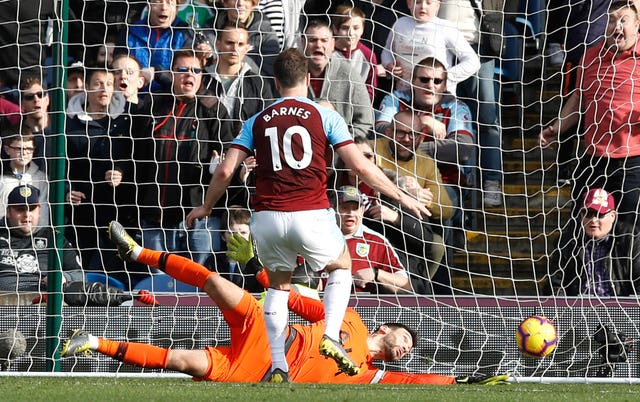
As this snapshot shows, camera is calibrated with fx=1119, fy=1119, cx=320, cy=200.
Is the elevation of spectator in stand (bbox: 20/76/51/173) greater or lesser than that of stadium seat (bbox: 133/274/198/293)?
greater

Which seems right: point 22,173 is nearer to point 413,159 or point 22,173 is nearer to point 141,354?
point 141,354

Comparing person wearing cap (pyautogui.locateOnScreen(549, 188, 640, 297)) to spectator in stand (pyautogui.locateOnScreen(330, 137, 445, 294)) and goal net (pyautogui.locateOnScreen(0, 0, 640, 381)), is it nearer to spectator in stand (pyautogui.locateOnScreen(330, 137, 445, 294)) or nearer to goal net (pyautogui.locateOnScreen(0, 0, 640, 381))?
goal net (pyautogui.locateOnScreen(0, 0, 640, 381))

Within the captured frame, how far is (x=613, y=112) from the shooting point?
28.7 ft

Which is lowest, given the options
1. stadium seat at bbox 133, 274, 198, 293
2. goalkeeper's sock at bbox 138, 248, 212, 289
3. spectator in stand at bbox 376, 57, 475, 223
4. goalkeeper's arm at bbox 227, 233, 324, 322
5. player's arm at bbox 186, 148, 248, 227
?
stadium seat at bbox 133, 274, 198, 293

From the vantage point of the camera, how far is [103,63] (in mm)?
9305

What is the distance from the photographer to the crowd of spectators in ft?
29.0

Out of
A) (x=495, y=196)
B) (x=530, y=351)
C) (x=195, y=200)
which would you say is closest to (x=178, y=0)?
(x=195, y=200)

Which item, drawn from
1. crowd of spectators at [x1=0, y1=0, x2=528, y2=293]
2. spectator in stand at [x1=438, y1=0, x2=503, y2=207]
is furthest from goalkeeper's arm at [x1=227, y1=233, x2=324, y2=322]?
spectator in stand at [x1=438, y1=0, x2=503, y2=207]

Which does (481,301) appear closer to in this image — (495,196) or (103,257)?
(495,196)

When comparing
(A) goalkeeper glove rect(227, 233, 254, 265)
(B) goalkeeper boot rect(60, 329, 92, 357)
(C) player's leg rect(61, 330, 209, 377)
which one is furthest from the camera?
(A) goalkeeper glove rect(227, 233, 254, 265)

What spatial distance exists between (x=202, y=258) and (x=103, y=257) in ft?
2.68

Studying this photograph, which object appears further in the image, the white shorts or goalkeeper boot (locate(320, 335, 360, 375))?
the white shorts

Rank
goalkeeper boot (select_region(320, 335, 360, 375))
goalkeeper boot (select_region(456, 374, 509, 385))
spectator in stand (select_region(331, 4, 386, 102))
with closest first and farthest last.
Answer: goalkeeper boot (select_region(320, 335, 360, 375))
goalkeeper boot (select_region(456, 374, 509, 385))
spectator in stand (select_region(331, 4, 386, 102))

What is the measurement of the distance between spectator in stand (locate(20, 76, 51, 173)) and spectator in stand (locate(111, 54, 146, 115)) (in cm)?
60
